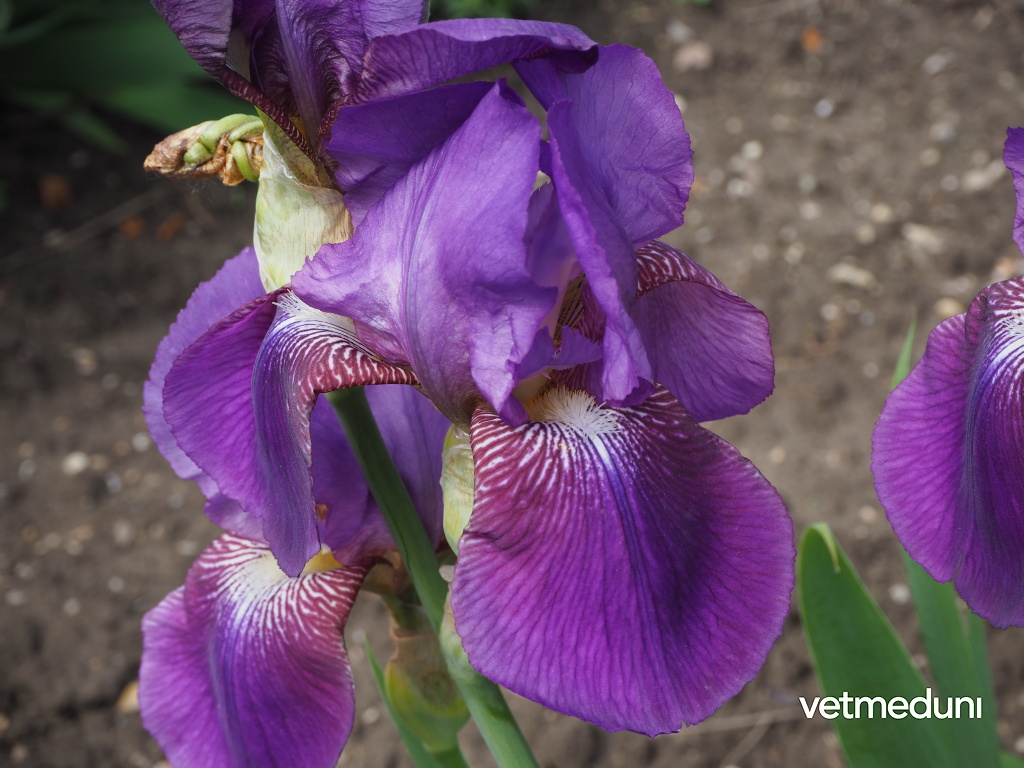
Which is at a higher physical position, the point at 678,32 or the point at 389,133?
the point at 389,133

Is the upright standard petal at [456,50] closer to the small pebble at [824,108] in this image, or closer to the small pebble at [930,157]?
the small pebble at [930,157]

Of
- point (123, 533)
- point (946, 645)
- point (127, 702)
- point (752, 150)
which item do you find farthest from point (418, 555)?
point (752, 150)

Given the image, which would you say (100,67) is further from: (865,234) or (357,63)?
(357,63)

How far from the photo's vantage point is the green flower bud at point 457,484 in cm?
56

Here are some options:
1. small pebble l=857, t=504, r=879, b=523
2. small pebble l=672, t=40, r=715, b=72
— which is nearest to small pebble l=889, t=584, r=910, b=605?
small pebble l=857, t=504, r=879, b=523

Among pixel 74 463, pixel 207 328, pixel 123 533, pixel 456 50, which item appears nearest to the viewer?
pixel 456 50

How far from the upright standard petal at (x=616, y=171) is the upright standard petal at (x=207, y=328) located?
0.31 meters

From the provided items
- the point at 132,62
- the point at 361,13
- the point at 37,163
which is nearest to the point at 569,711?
the point at 361,13

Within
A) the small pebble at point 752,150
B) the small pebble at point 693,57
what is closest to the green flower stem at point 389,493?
the small pebble at point 752,150

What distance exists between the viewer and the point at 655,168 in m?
0.56

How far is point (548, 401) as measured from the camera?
58 cm

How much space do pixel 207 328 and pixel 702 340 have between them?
372 millimetres

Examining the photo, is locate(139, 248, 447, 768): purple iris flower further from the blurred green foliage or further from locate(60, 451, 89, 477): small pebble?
the blurred green foliage

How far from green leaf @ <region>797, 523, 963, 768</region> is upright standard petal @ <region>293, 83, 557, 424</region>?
420 mm
